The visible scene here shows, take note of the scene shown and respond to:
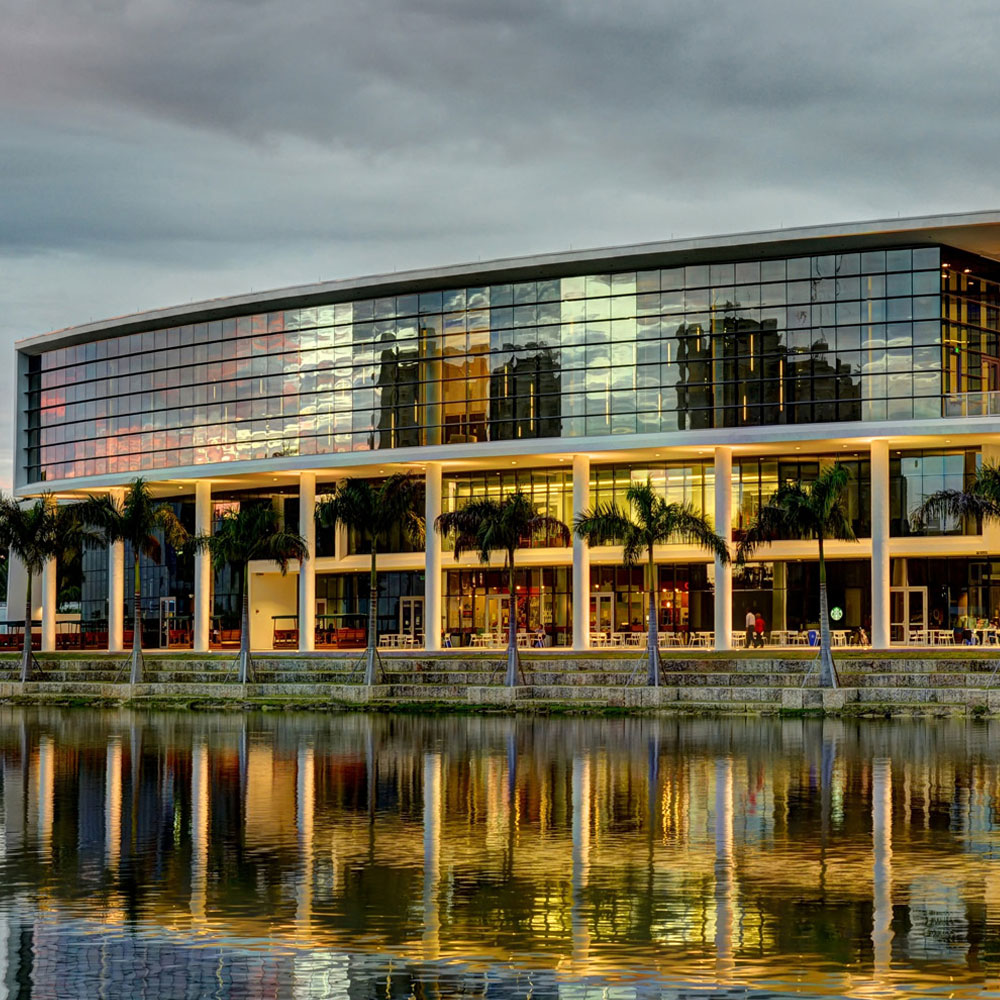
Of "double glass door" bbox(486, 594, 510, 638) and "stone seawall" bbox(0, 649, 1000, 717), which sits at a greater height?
"double glass door" bbox(486, 594, 510, 638)

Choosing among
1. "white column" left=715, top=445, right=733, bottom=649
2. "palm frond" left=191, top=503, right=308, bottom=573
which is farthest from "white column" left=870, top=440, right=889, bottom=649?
"palm frond" left=191, top=503, right=308, bottom=573

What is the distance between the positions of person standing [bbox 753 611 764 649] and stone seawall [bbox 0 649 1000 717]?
5383 mm

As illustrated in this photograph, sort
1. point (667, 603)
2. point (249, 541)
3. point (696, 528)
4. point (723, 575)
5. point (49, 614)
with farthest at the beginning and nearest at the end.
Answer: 1. point (49, 614)
2. point (667, 603)
3. point (723, 575)
4. point (249, 541)
5. point (696, 528)

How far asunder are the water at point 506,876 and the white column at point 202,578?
38.8m

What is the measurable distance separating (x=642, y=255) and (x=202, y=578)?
79.6 feet

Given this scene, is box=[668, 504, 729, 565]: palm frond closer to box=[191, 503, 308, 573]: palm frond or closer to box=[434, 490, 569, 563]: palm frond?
box=[434, 490, 569, 563]: palm frond

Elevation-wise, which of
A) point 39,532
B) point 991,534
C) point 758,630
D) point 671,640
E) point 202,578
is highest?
point 39,532

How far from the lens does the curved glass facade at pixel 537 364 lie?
5328 centimetres

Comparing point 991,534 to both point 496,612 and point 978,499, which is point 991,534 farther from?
point 496,612

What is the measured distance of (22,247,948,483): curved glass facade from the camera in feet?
175

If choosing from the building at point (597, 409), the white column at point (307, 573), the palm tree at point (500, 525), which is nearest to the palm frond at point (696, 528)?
the palm tree at point (500, 525)

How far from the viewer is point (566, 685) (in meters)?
45.8

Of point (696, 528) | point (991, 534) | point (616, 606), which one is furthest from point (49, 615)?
point (991, 534)

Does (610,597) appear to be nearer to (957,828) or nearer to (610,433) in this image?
(610,433)
